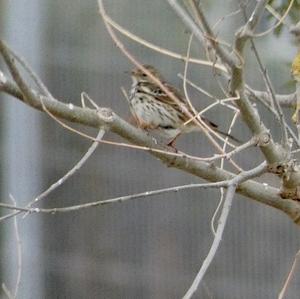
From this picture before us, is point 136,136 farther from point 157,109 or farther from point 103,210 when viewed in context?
point 103,210

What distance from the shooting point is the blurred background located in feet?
24.2

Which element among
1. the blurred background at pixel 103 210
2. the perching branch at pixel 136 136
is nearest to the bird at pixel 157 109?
the perching branch at pixel 136 136

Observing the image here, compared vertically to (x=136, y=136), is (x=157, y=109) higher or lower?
higher

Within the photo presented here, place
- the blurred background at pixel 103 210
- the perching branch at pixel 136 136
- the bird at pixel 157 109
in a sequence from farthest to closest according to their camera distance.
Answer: the blurred background at pixel 103 210 → the bird at pixel 157 109 → the perching branch at pixel 136 136

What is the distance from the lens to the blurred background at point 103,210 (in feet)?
24.2

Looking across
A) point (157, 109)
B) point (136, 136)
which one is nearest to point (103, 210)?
point (157, 109)

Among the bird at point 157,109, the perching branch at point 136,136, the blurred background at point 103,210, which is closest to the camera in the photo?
the perching branch at point 136,136

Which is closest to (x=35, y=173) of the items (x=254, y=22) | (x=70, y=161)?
(x=70, y=161)

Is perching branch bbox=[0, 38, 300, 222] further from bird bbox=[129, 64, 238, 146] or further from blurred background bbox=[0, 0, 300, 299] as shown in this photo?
blurred background bbox=[0, 0, 300, 299]

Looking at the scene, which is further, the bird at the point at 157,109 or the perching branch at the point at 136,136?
the bird at the point at 157,109

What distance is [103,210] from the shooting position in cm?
757

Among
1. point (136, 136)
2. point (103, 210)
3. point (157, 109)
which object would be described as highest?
point (157, 109)

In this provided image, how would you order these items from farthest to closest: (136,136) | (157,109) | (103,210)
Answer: (103,210), (157,109), (136,136)

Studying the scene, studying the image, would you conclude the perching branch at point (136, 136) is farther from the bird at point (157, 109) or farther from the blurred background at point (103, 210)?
the blurred background at point (103, 210)
